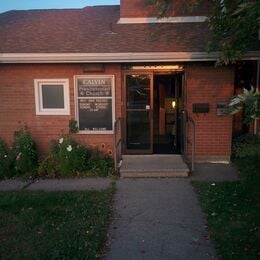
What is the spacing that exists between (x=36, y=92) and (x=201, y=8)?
17.3 feet

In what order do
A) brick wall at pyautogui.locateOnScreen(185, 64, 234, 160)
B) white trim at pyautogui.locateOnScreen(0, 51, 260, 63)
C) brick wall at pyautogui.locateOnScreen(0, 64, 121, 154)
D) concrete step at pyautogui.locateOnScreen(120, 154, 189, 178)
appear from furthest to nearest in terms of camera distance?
brick wall at pyautogui.locateOnScreen(0, 64, 121, 154)
brick wall at pyautogui.locateOnScreen(185, 64, 234, 160)
white trim at pyautogui.locateOnScreen(0, 51, 260, 63)
concrete step at pyautogui.locateOnScreen(120, 154, 189, 178)

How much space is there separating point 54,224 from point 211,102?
17.0 feet

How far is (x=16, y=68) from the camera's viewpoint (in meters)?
8.74

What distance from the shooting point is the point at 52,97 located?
29.3ft

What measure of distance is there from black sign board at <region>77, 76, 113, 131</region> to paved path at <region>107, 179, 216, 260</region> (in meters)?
2.22

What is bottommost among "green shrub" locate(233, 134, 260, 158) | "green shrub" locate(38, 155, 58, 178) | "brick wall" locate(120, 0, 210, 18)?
"green shrub" locate(38, 155, 58, 178)

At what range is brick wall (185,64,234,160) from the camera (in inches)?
339

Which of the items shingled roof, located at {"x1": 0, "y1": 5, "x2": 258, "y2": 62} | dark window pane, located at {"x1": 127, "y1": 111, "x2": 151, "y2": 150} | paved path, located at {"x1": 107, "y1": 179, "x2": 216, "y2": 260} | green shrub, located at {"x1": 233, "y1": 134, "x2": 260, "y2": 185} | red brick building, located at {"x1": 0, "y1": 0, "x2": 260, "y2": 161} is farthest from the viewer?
dark window pane, located at {"x1": 127, "y1": 111, "x2": 151, "y2": 150}

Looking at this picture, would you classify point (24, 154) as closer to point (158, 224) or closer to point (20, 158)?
point (20, 158)

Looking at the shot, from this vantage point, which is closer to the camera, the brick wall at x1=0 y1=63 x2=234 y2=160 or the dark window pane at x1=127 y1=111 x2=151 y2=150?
the brick wall at x1=0 y1=63 x2=234 y2=160

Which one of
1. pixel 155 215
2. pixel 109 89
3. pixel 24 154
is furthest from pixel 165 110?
pixel 155 215

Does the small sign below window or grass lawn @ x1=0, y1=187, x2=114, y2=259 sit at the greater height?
the small sign below window

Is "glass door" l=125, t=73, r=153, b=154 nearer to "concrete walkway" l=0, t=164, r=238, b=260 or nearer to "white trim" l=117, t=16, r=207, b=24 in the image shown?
"concrete walkway" l=0, t=164, r=238, b=260

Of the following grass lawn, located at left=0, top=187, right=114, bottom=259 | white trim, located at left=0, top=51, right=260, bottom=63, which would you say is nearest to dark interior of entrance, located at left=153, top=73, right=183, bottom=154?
white trim, located at left=0, top=51, right=260, bottom=63
